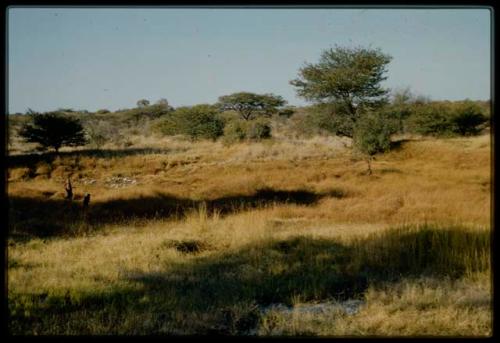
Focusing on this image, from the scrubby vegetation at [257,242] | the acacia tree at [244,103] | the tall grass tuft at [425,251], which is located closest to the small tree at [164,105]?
the acacia tree at [244,103]

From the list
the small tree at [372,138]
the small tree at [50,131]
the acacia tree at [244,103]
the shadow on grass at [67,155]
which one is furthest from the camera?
the acacia tree at [244,103]

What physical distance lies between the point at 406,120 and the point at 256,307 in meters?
23.6

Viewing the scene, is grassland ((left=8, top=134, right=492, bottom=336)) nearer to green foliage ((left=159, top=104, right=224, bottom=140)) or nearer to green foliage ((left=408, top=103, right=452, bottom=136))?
green foliage ((left=408, top=103, right=452, bottom=136))

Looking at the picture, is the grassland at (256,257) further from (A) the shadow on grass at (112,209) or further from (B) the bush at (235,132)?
(B) the bush at (235,132)

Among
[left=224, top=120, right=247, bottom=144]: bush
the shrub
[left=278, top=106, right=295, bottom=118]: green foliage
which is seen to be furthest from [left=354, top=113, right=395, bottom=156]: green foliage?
[left=278, top=106, right=295, bottom=118]: green foliage

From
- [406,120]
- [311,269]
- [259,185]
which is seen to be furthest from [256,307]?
[406,120]

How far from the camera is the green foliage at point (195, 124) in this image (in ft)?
97.1

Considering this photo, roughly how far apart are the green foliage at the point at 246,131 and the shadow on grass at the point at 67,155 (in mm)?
5328

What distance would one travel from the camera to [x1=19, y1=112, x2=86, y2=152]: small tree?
1827 centimetres

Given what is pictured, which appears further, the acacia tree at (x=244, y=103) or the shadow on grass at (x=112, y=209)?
the acacia tree at (x=244, y=103)

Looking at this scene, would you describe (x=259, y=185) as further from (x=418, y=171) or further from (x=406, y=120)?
(x=406, y=120)

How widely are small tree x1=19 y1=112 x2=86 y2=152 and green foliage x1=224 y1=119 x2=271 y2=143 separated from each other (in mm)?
11059

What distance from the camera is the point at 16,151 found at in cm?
2042

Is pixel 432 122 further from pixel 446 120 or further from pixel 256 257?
pixel 256 257
